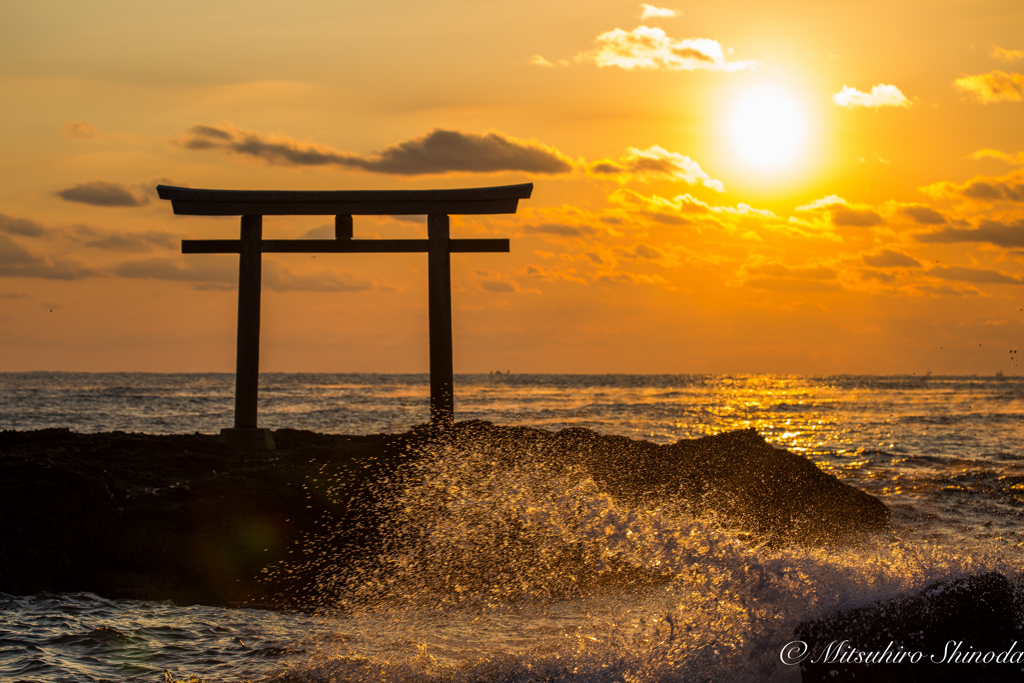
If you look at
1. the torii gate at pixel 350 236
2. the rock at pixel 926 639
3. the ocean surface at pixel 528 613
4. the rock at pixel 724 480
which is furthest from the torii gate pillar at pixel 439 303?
the rock at pixel 926 639

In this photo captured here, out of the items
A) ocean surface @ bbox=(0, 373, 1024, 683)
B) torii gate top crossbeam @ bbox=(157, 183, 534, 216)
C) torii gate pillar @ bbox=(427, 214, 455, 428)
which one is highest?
torii gate top crossbeam @ bbox=(157, 183, 534, 216)

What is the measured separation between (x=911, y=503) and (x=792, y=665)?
9.37m

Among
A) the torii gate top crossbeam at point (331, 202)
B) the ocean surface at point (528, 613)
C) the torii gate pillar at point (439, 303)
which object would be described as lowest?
the ocean surface at point (528, 613)

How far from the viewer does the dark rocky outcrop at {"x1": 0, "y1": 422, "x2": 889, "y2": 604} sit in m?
7.21

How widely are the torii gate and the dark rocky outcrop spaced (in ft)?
3.13

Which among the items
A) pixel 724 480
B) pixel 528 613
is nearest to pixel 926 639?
pixel 528 613

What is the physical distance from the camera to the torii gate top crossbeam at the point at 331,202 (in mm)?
11367

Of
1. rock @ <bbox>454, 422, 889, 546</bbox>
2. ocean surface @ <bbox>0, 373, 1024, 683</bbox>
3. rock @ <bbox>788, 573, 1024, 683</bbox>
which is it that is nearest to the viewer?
rock @ <bbox>788, 573, 1024, 683</bbox>

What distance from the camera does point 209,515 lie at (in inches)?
303

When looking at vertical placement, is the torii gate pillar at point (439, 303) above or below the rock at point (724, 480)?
above

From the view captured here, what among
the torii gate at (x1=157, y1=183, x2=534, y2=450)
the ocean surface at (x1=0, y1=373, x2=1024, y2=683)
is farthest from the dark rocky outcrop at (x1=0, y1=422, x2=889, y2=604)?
the torii gate at (x1=157, y1=183, x2=534, y2=450)

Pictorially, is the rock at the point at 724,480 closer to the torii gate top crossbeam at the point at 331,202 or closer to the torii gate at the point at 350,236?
the torii gate at the point at 350,236

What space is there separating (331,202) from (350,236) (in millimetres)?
557

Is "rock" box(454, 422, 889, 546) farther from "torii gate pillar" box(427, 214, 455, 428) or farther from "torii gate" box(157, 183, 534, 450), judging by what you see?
"torii gate" box(157, 183, 534, 450)
